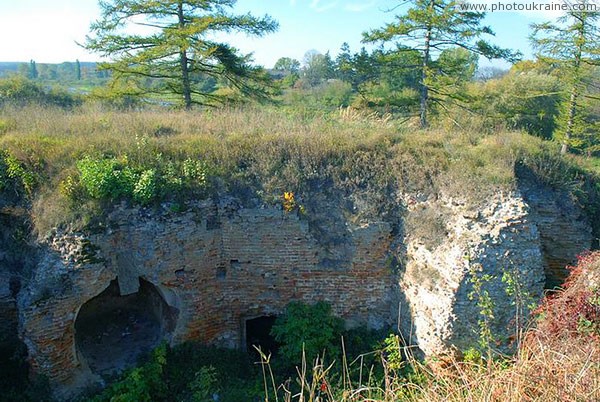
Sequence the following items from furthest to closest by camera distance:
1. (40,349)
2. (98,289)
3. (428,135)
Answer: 1. (428,135)
2. (98,289)
3. (40,349)

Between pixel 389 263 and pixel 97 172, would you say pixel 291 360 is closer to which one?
pixel 389 263

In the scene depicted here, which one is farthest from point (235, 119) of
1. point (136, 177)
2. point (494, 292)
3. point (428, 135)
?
point (494, 292)

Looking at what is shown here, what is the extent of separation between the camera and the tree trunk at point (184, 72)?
501 inches

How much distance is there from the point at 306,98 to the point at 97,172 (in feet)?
63.4

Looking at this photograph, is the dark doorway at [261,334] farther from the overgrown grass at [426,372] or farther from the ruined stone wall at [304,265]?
the overgrown grass at [426,372]

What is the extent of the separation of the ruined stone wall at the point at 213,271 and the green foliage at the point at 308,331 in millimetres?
317

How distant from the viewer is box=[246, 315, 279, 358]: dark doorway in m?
9.30

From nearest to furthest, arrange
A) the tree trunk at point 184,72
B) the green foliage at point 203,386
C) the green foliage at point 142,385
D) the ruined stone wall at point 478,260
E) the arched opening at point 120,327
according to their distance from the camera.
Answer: the green foliage at point 142,385
the ruined stone wall at point 478,260
the green foliage at point 203,386
the arched opening at point 120,327
the tree trunk at point 184,72

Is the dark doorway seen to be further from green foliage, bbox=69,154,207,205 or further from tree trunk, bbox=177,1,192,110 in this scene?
tree trunk, bbox=177,1,192,110

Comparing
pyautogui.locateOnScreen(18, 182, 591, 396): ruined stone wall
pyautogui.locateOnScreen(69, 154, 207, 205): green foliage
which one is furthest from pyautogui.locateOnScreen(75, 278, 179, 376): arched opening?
pyautogui.locateOnScreen(69, 154, 207, 205): green foliage

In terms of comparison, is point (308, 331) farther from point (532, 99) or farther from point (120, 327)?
point (532, 99)

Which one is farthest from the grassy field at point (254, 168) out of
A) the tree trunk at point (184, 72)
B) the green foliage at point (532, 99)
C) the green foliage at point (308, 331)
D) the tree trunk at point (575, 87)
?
the green foliage at point (532, 99)

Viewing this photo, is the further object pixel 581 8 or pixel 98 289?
pixel 581 8

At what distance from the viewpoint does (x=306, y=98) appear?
83.5ft
